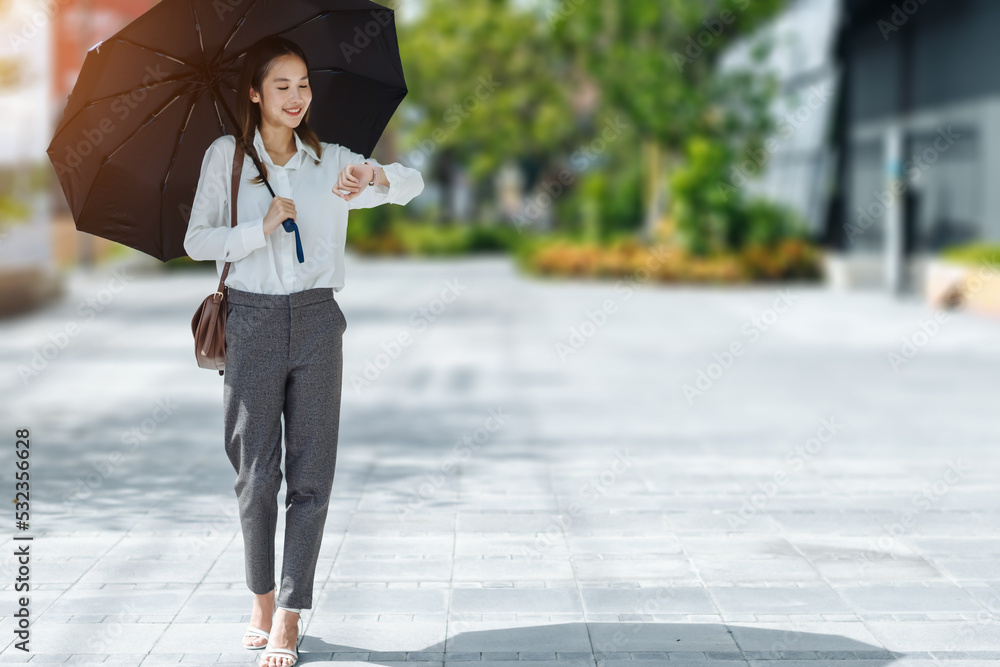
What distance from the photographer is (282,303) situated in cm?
390

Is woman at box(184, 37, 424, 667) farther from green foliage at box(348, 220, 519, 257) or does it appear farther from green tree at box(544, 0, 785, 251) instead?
green foliage at box(348, 220, 519, 257)

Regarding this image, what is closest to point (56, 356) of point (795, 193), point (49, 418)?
point (49, 418)

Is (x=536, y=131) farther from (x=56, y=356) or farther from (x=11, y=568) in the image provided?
(x=11, y=568)

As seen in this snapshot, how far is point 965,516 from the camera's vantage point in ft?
19.9

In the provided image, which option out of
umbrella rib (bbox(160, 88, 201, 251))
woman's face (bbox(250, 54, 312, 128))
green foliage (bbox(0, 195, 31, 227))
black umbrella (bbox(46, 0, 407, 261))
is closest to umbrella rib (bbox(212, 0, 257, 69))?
black umbrella (bbox(46, 0, 407, 261))

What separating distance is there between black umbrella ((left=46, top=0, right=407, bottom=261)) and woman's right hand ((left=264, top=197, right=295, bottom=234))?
0.45 meters

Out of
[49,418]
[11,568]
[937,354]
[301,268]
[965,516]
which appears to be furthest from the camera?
[937,354]

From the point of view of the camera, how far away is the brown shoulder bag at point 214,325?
12.8 ft

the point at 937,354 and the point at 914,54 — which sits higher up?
the point at 914,54

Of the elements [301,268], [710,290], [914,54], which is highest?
[914,54]

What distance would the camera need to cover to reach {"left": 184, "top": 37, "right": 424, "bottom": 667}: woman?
390 centimetres

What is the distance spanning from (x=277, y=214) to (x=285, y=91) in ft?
1.30

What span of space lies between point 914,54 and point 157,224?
2257cm

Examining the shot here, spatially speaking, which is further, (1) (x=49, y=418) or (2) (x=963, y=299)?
(2) (x=963, y=299)
